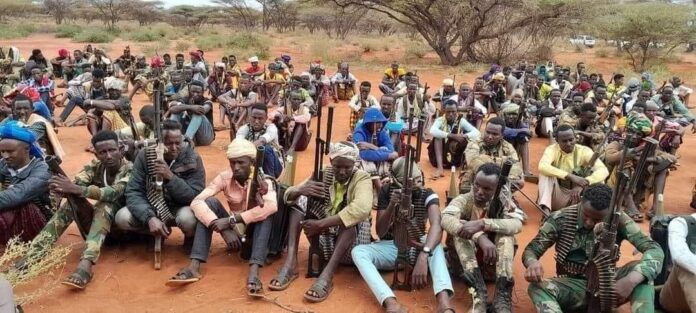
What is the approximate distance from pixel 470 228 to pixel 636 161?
10.7 feet

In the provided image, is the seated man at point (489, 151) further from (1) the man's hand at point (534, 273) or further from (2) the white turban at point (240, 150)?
(2) the white turban at point (240, 150)

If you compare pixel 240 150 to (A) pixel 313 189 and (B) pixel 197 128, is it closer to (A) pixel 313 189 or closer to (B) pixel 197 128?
(A) pixel 313 189

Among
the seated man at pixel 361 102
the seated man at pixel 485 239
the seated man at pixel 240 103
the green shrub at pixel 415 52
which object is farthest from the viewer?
the green shrub at pixel 415 52

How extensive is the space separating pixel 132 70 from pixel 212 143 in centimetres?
535

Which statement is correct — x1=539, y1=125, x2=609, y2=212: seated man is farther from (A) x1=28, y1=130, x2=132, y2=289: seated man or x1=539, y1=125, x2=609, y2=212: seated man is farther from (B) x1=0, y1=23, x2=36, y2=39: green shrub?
(B) x1=0, y1=23, x2=36, y2=39: green shrub

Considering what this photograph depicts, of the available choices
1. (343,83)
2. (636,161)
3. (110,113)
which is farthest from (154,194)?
(343,83)

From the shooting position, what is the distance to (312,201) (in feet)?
14.9

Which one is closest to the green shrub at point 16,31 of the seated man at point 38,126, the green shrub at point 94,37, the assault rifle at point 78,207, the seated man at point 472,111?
the green shrub at point 94,37

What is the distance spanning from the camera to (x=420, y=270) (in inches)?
162

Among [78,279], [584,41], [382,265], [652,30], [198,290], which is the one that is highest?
[652,30]

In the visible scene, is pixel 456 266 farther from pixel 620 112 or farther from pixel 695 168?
pixel 620 112

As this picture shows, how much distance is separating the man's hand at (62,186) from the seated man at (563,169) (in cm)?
451

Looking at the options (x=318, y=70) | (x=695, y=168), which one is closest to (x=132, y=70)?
(x=318, y=70)

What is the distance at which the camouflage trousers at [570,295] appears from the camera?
3.63 meters
